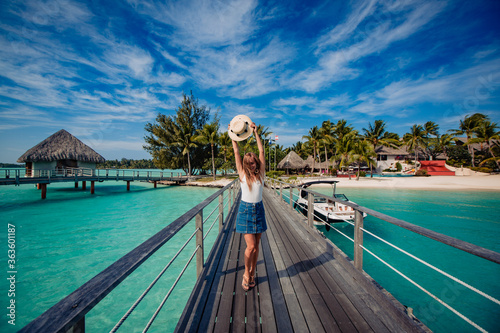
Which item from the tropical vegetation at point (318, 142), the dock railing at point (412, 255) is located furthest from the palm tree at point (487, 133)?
the dock railing at point (412, 255)

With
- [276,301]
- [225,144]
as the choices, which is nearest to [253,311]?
[276,301]

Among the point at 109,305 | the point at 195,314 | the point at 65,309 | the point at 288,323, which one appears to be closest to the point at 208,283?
the point at 195,314

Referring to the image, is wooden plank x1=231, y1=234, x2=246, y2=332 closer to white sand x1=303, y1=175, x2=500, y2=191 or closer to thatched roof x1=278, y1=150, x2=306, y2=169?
white sand x1=303, y1=175, x2=500, y2=191

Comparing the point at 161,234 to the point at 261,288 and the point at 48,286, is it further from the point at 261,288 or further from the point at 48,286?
the point at 48,286

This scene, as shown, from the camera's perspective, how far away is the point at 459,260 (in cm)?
734

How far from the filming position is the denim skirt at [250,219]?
2561 millimetres

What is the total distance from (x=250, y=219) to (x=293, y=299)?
1.08m

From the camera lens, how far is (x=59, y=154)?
24203mm

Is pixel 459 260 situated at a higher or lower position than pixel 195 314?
lower

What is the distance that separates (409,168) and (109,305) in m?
50.6

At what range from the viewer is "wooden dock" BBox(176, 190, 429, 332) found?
6.84ft

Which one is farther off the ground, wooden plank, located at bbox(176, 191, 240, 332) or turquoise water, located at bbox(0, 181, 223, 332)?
wooden plank, located at bbox(176, 191, 240, 332)

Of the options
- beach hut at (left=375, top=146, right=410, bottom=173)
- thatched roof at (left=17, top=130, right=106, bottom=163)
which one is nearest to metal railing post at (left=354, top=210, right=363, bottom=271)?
thatched roof at (left=17, top=130, right=106, bottom=163)

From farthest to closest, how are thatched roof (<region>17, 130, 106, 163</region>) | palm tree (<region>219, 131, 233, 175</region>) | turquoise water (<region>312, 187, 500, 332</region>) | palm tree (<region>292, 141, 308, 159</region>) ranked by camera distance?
palm tree (<region>292, 141, 308, 159</region>) → palm tree (<region>219, 131, 233, 175</region>) → thatched roof (<region>17, 130, 106, 163</region>) → turquoise water (<region>312, 187, 500, 332</region>)
